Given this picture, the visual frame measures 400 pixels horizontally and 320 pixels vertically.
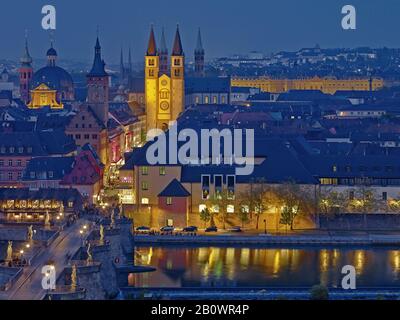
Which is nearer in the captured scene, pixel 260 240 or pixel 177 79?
pixel 260 240

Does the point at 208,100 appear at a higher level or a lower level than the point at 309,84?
lower

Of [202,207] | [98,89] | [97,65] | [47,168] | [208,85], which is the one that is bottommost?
[202,207]

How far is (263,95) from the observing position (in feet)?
207

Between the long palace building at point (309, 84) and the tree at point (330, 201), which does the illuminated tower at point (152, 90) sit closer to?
the tree at point (330, 201)

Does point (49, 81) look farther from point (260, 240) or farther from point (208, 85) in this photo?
point (260, 240)

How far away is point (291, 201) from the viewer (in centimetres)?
2175

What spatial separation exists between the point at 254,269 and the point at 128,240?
7.79ft

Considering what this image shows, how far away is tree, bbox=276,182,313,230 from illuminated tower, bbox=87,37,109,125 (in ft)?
34.9

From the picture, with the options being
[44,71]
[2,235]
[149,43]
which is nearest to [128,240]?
[2,235]

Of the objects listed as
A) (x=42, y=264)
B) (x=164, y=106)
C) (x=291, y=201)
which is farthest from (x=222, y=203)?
(x=164, y=106)

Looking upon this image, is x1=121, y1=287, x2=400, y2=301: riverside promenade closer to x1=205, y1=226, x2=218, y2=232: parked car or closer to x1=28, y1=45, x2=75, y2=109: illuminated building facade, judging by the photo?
x1=205, y1=226, x2=218, y2=232: parked car

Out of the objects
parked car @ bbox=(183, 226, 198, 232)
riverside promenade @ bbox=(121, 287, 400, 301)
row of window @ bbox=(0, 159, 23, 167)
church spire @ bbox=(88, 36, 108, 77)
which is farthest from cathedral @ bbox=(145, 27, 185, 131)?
riverside promenade @ bbox=(121, 287, 400, 301)

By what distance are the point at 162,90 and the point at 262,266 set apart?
22.8m

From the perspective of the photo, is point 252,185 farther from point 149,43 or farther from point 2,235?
point 149,43
